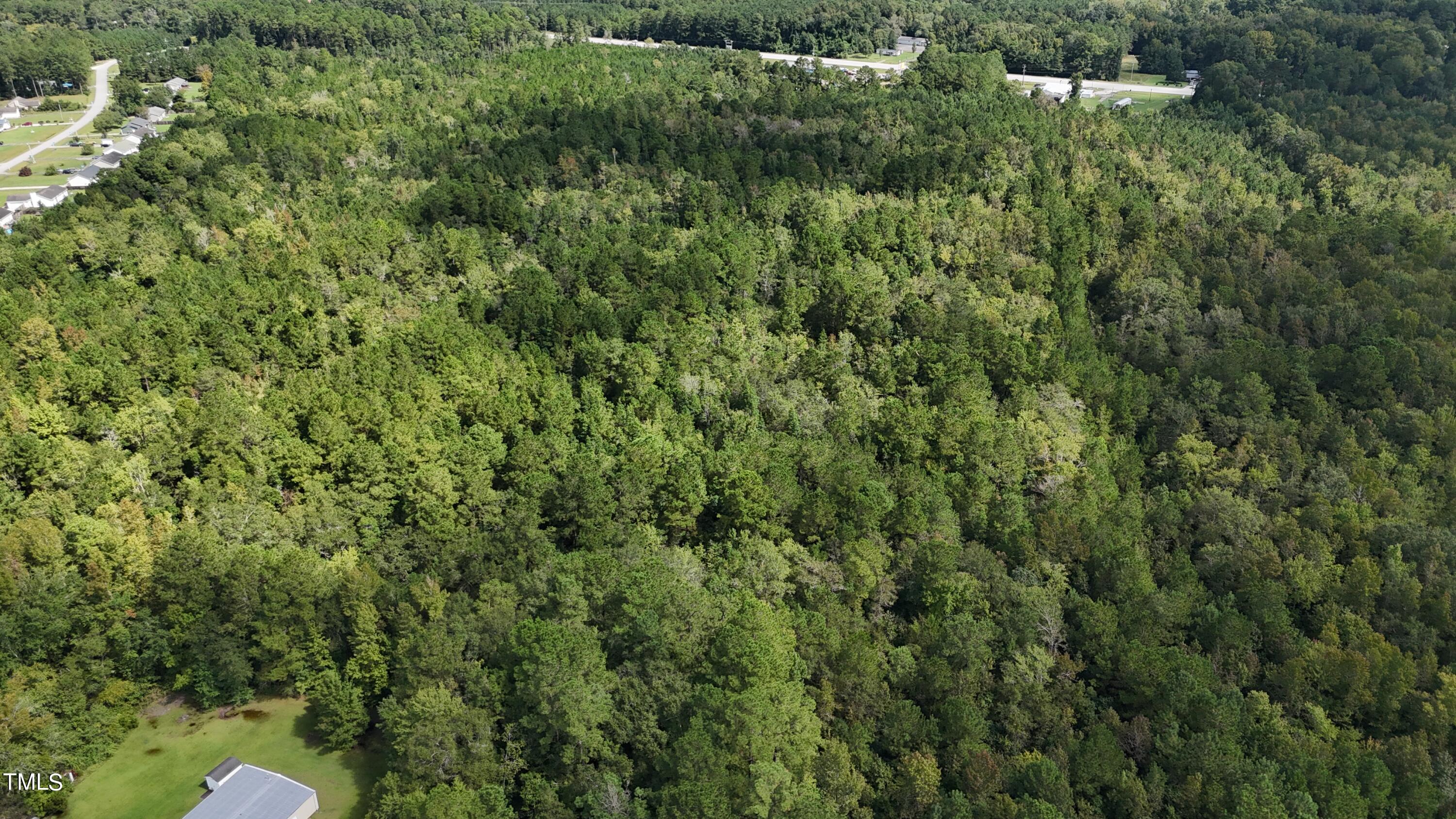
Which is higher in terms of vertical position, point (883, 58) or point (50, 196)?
point (883, 58)

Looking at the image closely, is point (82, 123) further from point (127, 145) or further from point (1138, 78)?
point (1138, 78)

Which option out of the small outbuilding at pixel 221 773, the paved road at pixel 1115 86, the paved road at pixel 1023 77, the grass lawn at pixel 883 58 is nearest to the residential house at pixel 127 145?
the paved road at pixel 1023 77

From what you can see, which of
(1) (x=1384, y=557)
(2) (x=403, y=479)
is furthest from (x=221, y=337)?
(1) (x=1384, y=557)

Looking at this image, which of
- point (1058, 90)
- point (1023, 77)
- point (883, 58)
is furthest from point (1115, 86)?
point (883, 58)

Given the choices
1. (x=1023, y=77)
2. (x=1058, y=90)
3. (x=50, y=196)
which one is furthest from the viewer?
(x=1023, y=77)

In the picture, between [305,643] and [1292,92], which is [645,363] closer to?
[305,643]

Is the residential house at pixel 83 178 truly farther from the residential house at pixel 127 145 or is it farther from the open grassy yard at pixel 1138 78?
the open grassy yard at pixel 1138 78

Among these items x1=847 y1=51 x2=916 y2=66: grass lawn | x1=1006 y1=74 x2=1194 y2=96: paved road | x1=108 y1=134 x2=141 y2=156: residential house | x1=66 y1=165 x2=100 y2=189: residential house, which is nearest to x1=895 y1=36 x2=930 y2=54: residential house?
x1=847 y1=51 x2=916 y2=66: grass lawn
